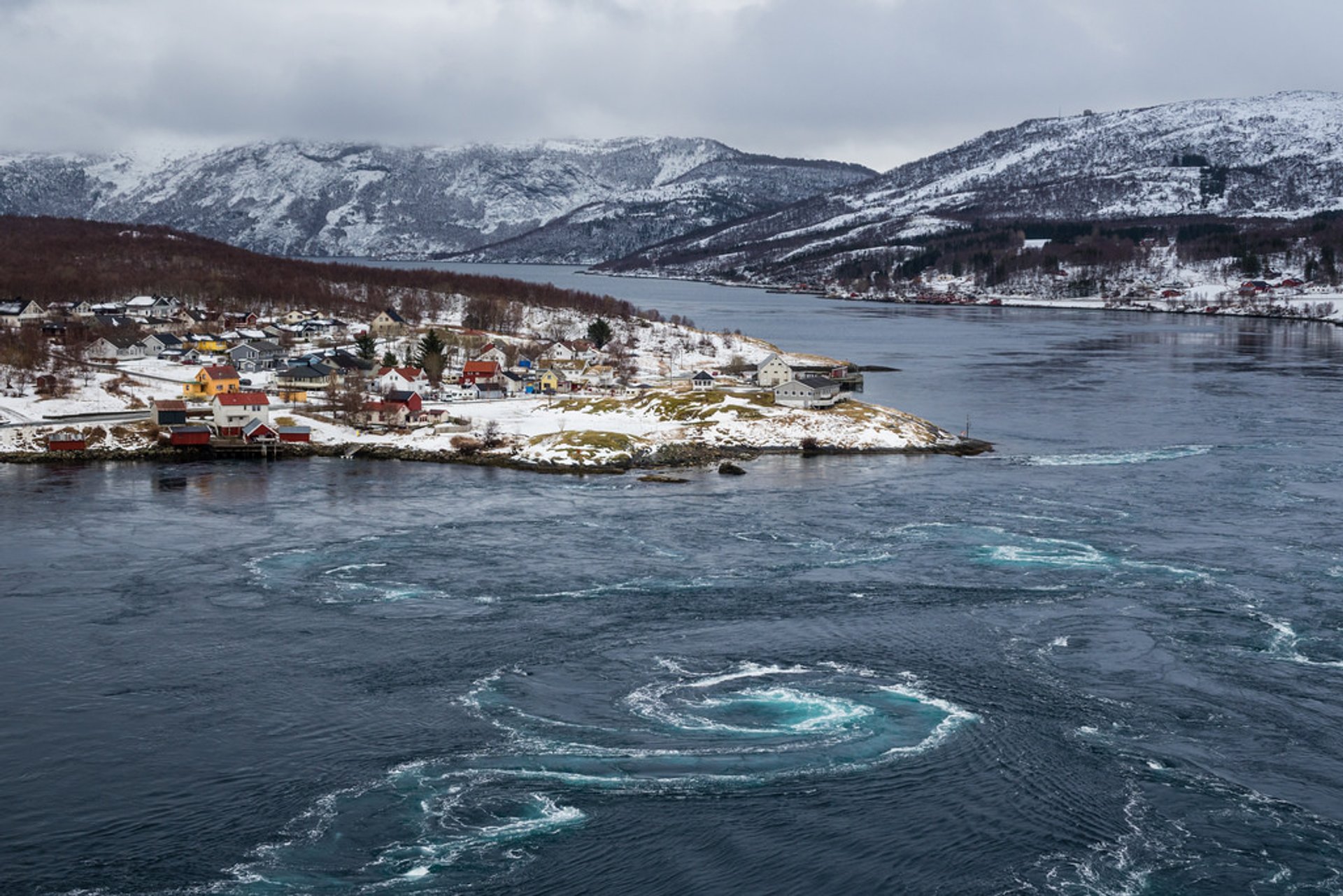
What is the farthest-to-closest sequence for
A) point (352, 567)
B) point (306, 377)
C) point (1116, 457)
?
1. point (306, 377)
2. point (1116, 457)
3. point (352, 567)

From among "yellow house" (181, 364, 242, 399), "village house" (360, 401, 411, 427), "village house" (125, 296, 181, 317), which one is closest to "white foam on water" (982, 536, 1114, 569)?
"village house" (360, 401, 411, 427)

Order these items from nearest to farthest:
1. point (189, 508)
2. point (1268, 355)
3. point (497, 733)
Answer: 1. point (497, 733)
2. point (189, 508)
3. point (1268, 355)

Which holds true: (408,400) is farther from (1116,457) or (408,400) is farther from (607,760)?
(607,760)

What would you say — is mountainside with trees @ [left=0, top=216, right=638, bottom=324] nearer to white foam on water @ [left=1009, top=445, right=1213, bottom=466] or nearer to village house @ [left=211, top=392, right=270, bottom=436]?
village house @ [left=211, top=392, right=270, bottom=436]

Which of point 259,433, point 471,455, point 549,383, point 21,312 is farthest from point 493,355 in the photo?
point 21,312

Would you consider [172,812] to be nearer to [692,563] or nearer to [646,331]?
[692,563]

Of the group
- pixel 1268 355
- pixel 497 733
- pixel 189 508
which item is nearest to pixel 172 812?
pixel 497 733
